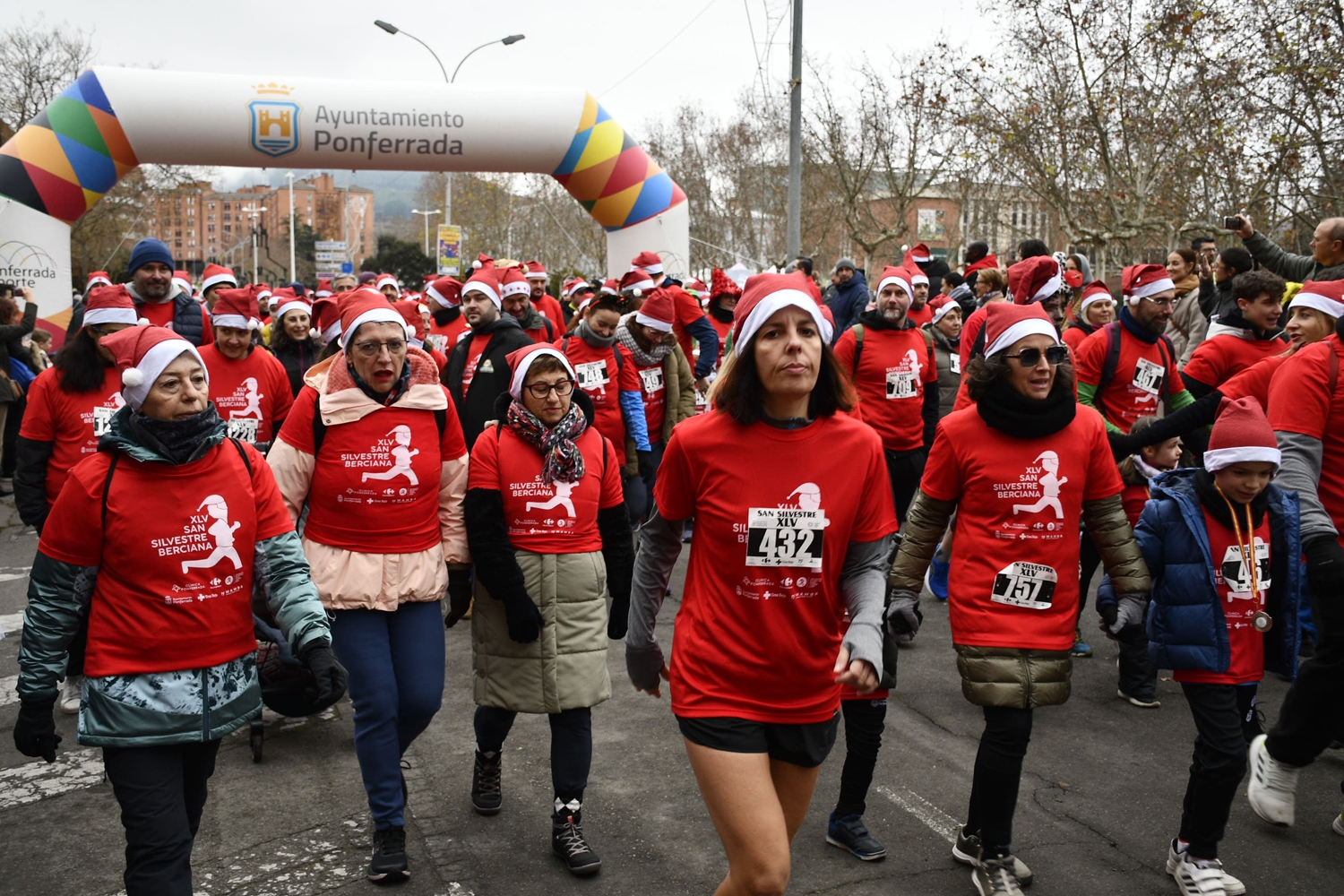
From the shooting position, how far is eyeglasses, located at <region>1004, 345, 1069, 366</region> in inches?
155

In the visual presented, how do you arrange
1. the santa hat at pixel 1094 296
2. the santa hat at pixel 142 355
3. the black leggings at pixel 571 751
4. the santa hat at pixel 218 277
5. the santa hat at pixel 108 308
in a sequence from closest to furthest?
the santa hat at pixel 142 355, the black leggings at pixel 571 751, the santa hat at pixel 108 308, the santa hat at pixel 1094 296, the santa hat at pixel 218 277

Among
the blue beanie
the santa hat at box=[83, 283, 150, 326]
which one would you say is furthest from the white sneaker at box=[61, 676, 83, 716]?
the blue beanie

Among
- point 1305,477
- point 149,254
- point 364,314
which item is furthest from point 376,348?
point 149,254

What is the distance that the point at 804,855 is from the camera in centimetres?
443

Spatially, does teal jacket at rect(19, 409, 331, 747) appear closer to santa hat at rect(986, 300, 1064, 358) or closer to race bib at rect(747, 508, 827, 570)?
race bib at rect(747, 508, 827, 570)

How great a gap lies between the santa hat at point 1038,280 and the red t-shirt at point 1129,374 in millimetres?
862

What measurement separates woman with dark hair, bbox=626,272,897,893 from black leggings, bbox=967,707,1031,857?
1030 millimetres

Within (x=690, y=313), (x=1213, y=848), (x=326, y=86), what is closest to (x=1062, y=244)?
(x=326, y=86)

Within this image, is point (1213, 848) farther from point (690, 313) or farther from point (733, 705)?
point (690, 313)

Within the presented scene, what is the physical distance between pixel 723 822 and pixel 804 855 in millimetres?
1594

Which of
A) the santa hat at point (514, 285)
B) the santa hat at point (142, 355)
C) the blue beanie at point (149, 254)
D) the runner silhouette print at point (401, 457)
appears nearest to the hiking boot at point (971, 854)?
the runner silhouette print at point (401, 457)

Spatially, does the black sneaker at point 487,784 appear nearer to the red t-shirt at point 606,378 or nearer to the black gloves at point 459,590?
the black gloves at point 459,590

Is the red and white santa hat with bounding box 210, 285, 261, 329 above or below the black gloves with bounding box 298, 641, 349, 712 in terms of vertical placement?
above

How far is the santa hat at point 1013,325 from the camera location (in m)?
3.99
